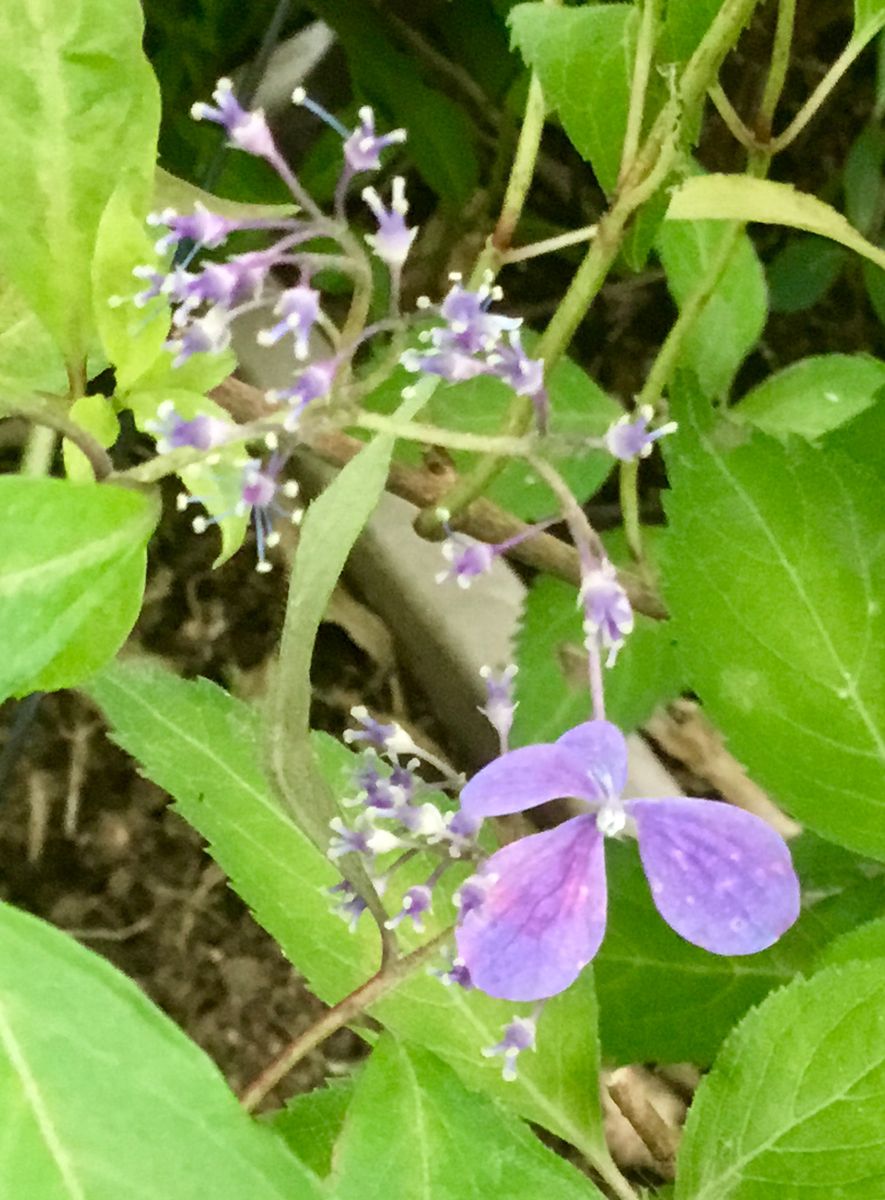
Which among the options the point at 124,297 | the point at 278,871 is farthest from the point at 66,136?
the point at 278,871

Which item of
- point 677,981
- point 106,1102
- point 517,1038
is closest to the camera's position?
point 106,1102

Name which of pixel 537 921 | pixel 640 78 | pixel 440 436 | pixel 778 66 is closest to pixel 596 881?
pixel 537 921

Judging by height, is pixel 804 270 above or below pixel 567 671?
above

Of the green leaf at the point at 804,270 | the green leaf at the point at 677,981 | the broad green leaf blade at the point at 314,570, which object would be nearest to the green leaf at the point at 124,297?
the broad green leaf blade at the point at 314,570

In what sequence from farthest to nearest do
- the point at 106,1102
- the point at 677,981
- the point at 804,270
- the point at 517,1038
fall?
the point at 804,270, the point at 677,981, the point at 517,1038, the point at 106,1102

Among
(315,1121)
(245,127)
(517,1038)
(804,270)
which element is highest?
(245,127)

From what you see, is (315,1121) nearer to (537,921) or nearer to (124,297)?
(537,921)

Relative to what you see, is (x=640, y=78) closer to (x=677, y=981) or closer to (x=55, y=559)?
(x=55, y=559)

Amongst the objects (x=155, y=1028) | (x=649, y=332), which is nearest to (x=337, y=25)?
(x=649, y=332)

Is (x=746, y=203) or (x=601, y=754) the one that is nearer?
(x=601, y=754)
